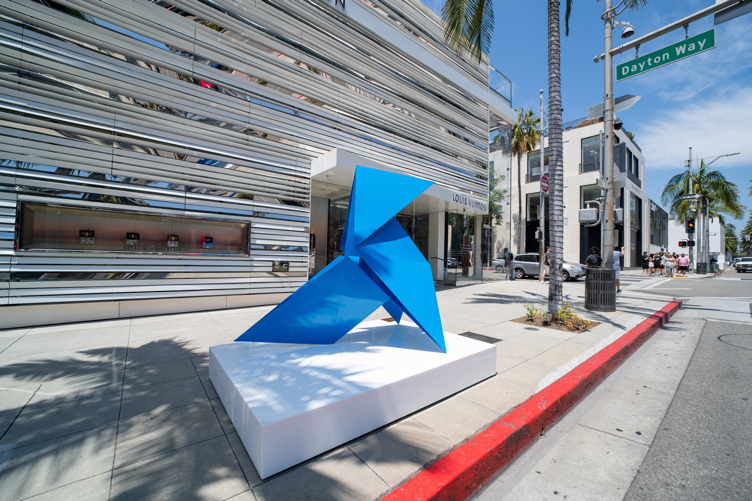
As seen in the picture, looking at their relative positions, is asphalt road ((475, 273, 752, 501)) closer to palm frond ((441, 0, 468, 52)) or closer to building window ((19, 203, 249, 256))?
palm frond ((441, 0, 468, 52))

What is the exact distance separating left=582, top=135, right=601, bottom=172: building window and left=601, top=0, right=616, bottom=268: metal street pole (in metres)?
22.6

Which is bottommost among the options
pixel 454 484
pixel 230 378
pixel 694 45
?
pixel 454 484

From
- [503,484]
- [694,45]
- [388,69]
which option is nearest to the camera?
[503,484]

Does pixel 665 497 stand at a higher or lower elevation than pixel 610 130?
lower

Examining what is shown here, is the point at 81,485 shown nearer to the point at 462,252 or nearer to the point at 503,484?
the point at 503,484

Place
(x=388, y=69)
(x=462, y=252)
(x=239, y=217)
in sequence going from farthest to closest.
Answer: (x=462, y=252)
(x=388, y=69)
(x=239, y=217)

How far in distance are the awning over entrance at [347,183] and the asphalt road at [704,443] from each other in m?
7.95

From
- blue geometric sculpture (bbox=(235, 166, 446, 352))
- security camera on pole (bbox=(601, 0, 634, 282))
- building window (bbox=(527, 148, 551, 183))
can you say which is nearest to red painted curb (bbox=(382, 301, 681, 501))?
blue geometric sculpture (bbox=(235, 166, 446, 352))

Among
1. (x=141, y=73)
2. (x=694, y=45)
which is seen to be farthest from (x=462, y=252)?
(x=141, y=73)

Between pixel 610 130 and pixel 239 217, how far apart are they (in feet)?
34.4

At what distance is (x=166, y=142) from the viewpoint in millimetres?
7230

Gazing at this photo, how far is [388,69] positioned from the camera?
38.8 ft

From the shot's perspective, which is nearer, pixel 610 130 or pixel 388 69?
pixel 610 130

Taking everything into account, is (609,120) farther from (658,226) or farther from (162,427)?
(658,226)
